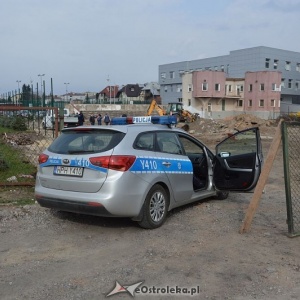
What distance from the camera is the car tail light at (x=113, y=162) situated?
5.23 m

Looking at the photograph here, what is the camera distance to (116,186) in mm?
5195

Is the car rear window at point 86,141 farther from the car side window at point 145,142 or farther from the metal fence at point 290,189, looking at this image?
the metal fence at point 290,189

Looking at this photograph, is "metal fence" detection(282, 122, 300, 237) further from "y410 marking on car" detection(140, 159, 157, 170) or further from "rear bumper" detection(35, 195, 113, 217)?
"rear bumper" detection(35, 195, 113, 217)

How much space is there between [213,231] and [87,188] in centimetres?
189

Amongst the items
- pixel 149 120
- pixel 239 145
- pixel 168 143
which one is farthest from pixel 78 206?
pixel 239 145

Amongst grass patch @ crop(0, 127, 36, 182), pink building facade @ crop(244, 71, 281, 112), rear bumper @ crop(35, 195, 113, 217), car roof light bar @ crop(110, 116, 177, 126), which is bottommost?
grass patch @ crop(0, 127, 36, 182)

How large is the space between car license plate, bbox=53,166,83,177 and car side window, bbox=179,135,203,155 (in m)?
2.05

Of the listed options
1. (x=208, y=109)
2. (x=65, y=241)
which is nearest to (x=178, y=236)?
(x=65, y=241)

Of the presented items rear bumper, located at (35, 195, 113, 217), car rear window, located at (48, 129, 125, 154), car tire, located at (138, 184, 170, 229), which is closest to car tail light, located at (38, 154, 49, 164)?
car rear window, located at (48, 129, 125, 154)

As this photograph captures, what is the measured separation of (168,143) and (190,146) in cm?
88

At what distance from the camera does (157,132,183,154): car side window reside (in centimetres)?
617

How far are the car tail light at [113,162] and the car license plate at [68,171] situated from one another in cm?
25

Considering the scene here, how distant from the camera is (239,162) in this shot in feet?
22.5

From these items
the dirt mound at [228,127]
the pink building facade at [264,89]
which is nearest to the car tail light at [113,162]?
the dirt mound at [228,127]
